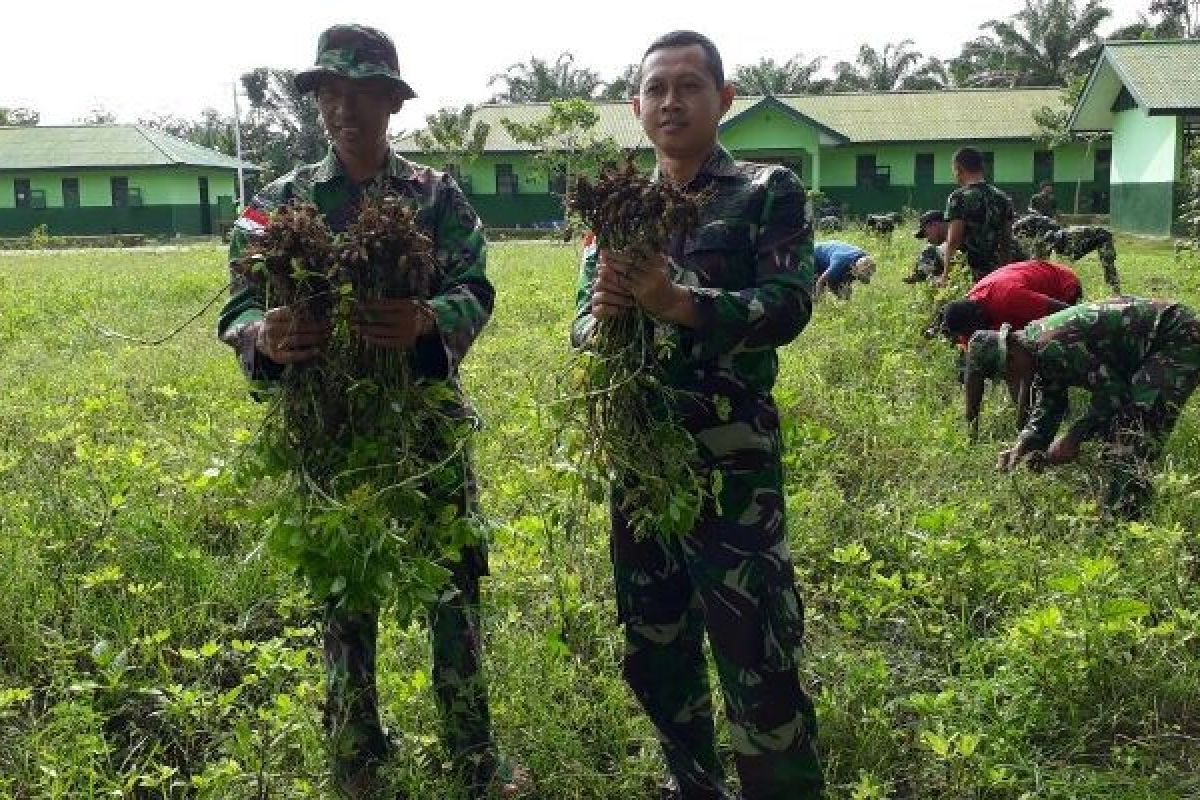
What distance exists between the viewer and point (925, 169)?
31469 millimetres

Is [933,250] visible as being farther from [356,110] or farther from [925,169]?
[925,169]

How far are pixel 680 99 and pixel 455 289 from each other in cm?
63

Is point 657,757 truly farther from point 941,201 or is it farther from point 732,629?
point 941,201

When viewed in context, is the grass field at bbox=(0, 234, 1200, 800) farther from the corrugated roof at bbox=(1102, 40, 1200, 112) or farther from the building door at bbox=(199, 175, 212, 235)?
the building door at bbox=(199, 175, 212, 235)

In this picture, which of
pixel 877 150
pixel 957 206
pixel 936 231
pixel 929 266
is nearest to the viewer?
pixel 957 206

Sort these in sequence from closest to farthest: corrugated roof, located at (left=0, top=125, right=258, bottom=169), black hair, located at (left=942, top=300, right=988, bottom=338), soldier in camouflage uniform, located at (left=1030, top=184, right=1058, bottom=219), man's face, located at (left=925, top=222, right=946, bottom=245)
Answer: black hair, located at (left=942, top=300, right=988, bottom=338), man's face, located at (left=925, top=222, right=946, bottom=245), soldier in camouflage uniform, located at (left=1030, top=184, right=1058, bottom=219), corrugated roof, located at (left=0, top=125, right=258, bottom=169)

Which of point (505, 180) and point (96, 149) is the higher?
point (96, 149)

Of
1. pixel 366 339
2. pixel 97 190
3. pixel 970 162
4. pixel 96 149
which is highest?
pixel 96 149

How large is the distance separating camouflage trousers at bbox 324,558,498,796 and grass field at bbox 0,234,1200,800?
94 millimetres

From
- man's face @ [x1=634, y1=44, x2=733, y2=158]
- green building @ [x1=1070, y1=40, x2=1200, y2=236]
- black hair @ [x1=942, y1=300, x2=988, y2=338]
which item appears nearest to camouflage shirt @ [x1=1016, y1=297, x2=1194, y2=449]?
black hair @ [x1=942, y1=300, x2=988, y2=338]

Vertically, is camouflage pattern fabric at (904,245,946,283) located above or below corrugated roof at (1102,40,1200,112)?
below

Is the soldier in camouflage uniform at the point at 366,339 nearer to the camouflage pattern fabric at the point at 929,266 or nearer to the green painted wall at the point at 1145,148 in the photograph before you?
the camouflage pattern fabric at the point at 929,266

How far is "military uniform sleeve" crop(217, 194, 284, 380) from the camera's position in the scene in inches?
85.3

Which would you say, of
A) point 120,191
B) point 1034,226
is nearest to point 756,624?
point 1034,226
